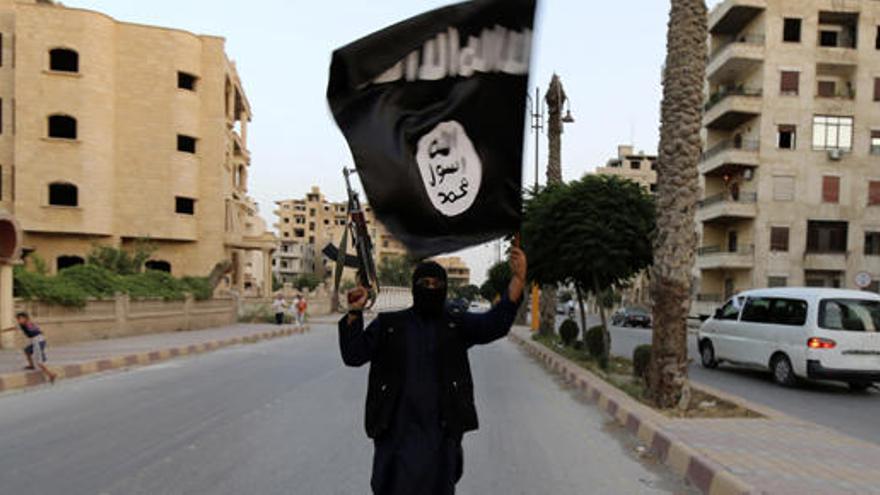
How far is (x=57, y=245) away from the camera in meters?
34.1

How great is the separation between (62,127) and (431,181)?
1466 inches

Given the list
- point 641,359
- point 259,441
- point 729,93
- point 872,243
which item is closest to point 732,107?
point 729,93

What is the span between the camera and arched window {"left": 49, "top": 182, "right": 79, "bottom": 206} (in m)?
34.0

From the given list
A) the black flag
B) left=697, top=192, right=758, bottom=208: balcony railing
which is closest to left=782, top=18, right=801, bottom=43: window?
left=697, top=192, right=758, bottom=208: balcony railing

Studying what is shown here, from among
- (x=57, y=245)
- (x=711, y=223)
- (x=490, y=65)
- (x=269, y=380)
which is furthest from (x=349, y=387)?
(x=711, y=223)

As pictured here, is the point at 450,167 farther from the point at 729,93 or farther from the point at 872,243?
the point at 872,243

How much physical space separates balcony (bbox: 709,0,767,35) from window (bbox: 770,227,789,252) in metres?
13.4

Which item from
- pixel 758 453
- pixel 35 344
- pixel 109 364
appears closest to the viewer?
pixel 758 453

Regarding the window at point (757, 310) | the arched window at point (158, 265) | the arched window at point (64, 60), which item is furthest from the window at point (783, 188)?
the arched window at point (64, 60)

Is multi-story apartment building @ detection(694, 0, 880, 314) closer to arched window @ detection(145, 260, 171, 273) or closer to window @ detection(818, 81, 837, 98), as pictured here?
window @ detection(818, 81, 837, 98)

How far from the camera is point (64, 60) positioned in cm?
3459

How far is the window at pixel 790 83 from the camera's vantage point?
134 feet

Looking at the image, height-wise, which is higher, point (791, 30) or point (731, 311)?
point (791, 30)

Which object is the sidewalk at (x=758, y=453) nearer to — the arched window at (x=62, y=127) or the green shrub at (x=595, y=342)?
the green shrub at (x=595, y=342)
